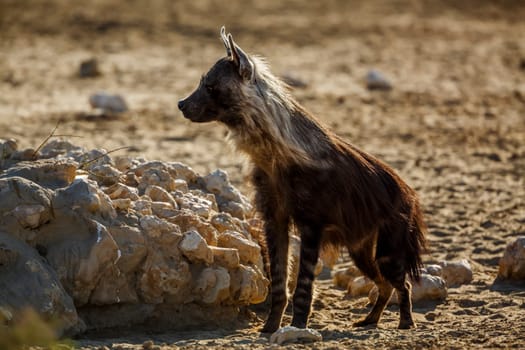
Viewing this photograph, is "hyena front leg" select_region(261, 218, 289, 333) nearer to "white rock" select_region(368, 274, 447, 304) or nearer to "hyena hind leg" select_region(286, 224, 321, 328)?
"hyena hind leg" select_region(286, 224, 321, 328)

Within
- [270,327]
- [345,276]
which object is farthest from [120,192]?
[345,276]

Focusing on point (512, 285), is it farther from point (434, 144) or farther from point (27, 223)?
point (434, 144)

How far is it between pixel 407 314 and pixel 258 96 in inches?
70.6

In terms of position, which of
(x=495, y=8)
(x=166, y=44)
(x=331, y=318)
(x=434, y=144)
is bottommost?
(x=331, y=318)

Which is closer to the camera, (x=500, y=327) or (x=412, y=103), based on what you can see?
(x=500, y=327)

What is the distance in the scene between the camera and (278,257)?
6945 millimetres

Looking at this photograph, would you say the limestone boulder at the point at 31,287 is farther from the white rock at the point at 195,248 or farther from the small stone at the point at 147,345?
the white rock at the point at 195,248

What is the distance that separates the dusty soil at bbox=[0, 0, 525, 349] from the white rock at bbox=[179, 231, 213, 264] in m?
0.49

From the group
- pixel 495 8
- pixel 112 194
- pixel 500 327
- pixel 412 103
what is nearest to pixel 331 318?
pixel 500 327

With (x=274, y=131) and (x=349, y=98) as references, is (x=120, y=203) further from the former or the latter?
(x=349, y=98)

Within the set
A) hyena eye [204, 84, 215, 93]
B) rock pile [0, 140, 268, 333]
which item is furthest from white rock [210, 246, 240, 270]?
hyena eye [204, 84, 215, 93]

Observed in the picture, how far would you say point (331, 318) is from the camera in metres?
7.34

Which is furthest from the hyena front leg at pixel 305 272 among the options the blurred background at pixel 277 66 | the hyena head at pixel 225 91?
the blurred background at pixel 277 66

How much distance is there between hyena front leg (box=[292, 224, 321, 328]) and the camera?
6.65m
